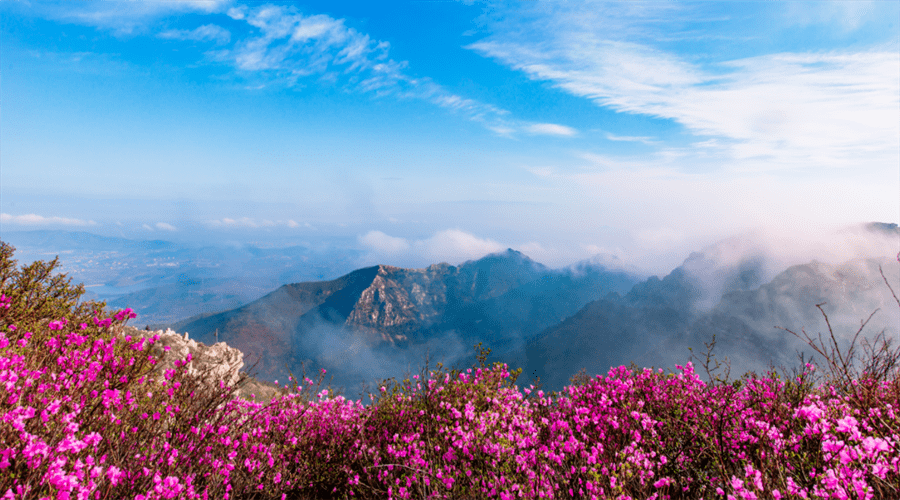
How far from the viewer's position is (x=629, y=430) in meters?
8.00

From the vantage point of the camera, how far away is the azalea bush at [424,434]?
4277 mm

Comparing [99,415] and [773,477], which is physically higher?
[99,415]

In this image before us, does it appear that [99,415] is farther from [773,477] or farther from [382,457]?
[773,477]

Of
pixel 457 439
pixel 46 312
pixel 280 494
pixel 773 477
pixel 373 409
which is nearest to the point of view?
pixel 773 477

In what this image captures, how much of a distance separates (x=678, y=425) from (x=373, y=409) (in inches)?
283

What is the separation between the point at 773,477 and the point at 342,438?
315 inches

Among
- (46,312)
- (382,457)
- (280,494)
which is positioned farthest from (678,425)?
(46,312)

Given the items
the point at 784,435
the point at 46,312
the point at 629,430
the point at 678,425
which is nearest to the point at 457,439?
the point at 629,430

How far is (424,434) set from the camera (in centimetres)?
843

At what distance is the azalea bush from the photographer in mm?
4277

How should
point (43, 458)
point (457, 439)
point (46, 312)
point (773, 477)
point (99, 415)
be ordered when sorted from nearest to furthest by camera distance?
point (43, 458) → point (773, 477) → point (99, 415) → point (457, 439) → point (46, 312)

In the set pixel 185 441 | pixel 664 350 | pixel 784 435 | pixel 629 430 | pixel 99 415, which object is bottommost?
pixel 664 350

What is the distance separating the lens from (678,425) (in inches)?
309

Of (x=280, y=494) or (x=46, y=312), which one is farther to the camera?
(x=46, y=312)
